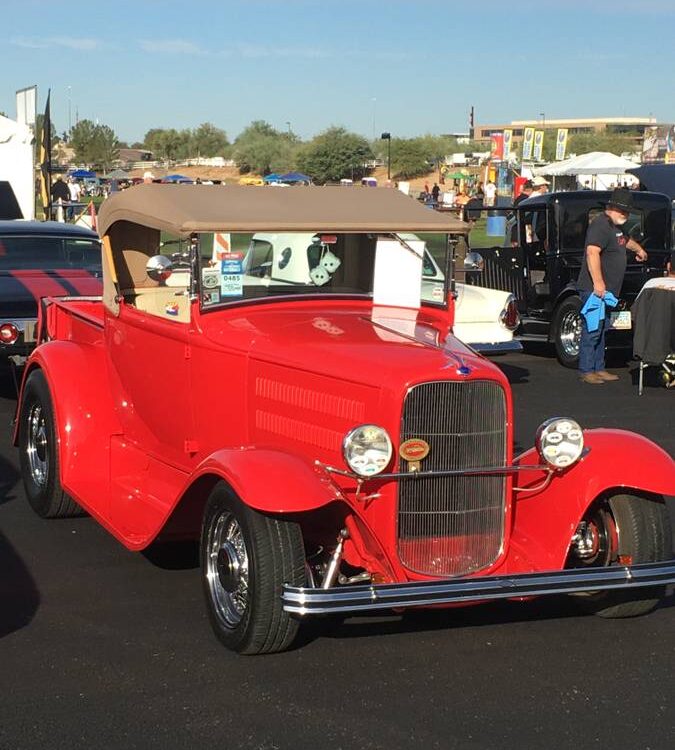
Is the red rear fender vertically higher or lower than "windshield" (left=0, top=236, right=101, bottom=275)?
lower

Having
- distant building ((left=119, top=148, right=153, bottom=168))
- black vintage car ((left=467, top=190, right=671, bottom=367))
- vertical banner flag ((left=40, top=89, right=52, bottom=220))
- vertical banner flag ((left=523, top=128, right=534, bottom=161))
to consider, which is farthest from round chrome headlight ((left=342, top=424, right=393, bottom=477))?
distant building ((left=119, top=148, right=153, bottom=168))

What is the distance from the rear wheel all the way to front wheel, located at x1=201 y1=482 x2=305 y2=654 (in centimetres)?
136

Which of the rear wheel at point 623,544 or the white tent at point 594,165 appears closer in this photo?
the rear wheel at point 623,544

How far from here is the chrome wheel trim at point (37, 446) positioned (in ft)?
21.0

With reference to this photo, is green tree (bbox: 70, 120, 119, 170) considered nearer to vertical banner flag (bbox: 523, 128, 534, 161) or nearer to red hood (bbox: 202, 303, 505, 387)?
vertical banner flag (bbox: 523, 128, 534, 161)

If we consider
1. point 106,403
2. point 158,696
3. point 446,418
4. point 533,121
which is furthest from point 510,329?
point 533,121

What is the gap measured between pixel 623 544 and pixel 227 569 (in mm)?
1669

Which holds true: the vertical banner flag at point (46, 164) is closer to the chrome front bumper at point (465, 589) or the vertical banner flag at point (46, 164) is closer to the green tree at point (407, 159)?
the chrome front bumper at point (465, 589)

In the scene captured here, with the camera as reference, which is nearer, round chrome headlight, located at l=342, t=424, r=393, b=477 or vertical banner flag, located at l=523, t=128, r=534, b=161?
round chrome headlight, located at l=342, t=424, r=393, b=477

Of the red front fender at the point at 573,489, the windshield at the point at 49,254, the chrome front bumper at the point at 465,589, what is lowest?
the chrome front bumper at the point at 465,589

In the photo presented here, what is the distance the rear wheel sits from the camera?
4.63 m

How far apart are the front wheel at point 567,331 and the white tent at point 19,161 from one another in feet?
43.6

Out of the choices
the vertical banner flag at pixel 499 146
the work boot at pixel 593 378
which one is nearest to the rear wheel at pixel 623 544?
the work boot at pixel 593 378

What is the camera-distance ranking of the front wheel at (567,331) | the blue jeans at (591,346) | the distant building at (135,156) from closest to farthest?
the blue jeans at (591,346) → the front wheel at (567,331) → the distant building at (135,156)
